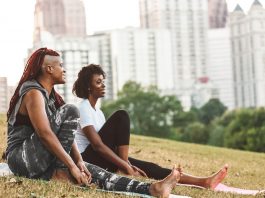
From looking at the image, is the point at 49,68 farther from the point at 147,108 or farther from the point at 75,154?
the point at 147,108

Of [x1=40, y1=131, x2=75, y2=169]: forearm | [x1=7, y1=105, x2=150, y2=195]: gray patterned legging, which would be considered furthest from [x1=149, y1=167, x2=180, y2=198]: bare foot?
[x1=40, y1=131, x2=75, y2=169]: forearm

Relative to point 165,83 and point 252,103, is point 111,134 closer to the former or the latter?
point 165,83

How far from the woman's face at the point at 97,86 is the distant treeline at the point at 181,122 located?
46.5 meters

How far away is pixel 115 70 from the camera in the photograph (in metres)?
135

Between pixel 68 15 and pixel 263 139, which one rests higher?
pixel 68 15

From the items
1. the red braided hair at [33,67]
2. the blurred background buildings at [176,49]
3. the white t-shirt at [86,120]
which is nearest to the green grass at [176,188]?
the red braided hair at [33,67]

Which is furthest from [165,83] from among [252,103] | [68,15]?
[68,15]

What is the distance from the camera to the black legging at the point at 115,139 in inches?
299

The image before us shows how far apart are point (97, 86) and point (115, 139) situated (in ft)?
2.11

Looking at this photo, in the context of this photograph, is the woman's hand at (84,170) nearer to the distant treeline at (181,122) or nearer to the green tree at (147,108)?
the distant treeline at (181,122)

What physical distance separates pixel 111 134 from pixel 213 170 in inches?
229

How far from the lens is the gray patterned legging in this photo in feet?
20.6

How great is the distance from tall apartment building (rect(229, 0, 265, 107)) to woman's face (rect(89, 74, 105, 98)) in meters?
144

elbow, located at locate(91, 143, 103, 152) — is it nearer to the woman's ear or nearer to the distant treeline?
the woman's ear
